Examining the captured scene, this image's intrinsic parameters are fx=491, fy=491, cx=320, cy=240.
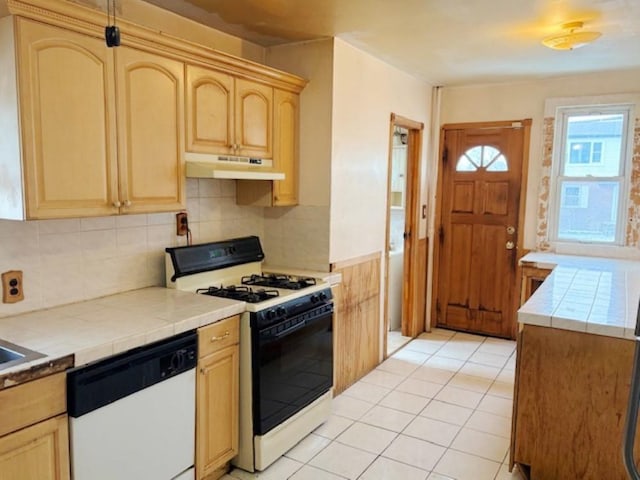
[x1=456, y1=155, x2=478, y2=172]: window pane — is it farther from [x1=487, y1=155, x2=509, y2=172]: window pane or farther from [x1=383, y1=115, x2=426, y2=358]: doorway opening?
[x1=383, y1=115, x2=426, y2=358]: doorway opening

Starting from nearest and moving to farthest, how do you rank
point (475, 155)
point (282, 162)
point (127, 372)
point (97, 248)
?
point (127, 372) → point (97, 248) → point (282, 162) → point (475, 155)

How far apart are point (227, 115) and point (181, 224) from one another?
2.27 ft

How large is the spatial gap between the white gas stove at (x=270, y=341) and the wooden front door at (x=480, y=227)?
2336 mm

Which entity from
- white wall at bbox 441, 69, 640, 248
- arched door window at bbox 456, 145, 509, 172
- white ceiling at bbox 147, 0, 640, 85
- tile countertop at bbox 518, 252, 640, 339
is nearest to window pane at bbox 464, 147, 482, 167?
arched door window at bbox 456, 145, 509, 172

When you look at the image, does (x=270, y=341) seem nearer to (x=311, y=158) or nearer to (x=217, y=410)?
(x=217, y=410)

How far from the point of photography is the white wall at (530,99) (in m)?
4.17

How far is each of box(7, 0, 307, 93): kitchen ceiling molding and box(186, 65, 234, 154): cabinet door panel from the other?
0.07 meters

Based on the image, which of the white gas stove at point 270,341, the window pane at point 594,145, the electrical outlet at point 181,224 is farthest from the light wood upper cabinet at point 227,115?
the window pane at point 594,145

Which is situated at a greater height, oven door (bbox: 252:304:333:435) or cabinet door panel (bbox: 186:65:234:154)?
cabinet door panel (bbox: 186:65:234:154)

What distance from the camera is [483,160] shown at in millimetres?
4762

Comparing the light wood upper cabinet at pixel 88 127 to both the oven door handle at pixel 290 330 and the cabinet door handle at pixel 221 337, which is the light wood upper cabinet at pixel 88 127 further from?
the oven door handle at pixel 290 330

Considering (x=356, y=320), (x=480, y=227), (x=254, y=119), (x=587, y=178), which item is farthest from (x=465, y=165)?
(x=254, y=119)

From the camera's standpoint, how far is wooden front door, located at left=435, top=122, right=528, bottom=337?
4.66m

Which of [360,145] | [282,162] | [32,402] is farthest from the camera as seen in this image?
[360,145]
